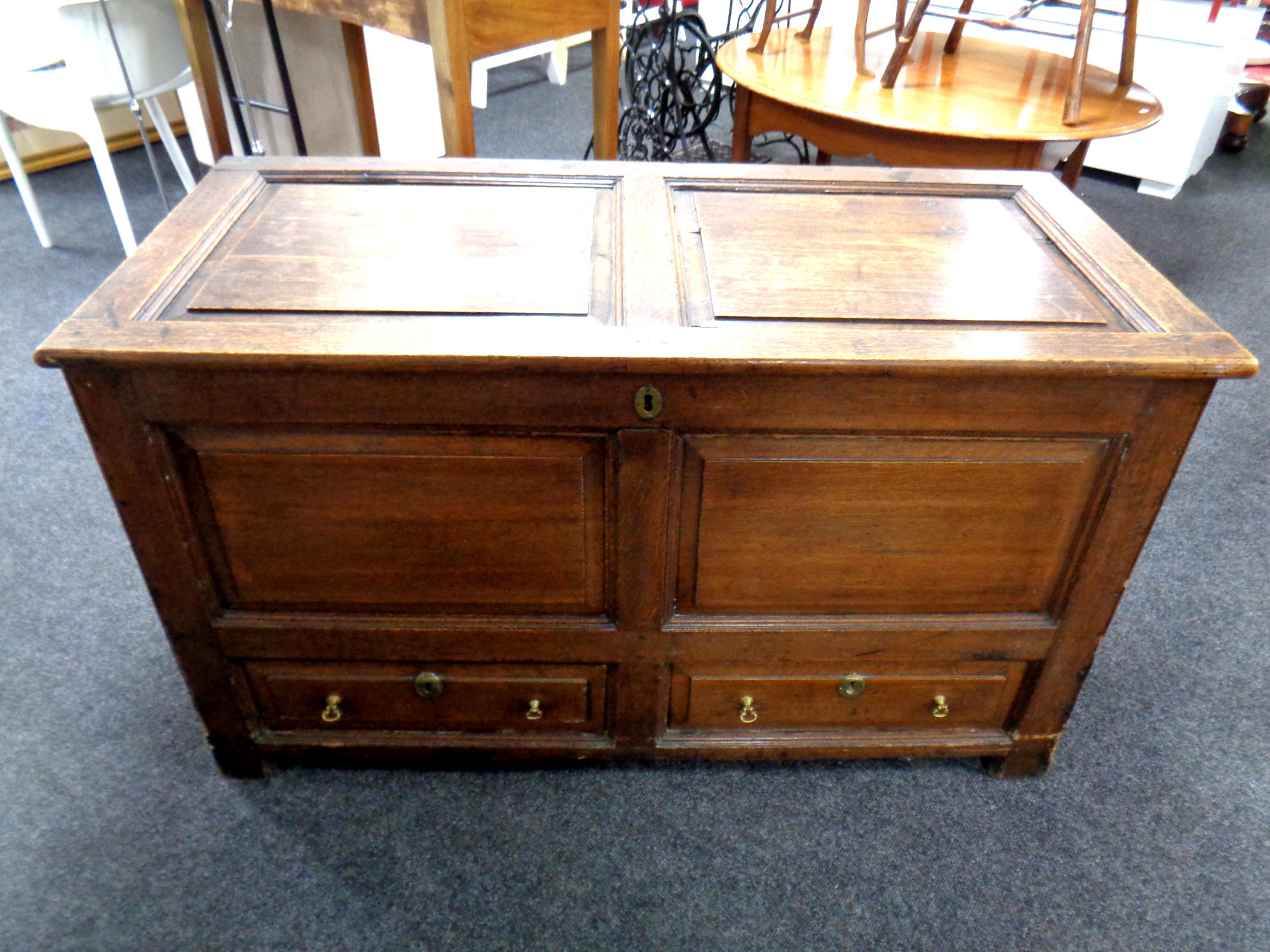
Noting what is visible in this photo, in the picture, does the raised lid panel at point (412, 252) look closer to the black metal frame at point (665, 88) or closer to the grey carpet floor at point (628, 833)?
the grey carpet floor at point (628, 833)

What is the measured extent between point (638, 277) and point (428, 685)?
62 centimetres

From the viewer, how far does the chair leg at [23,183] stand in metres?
2.49

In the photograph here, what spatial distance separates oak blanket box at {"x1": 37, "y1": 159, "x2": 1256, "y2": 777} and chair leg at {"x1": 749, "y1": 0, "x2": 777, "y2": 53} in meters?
1.12

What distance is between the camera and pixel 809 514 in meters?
1.06

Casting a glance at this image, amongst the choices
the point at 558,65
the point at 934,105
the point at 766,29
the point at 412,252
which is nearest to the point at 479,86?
the point at 558,65

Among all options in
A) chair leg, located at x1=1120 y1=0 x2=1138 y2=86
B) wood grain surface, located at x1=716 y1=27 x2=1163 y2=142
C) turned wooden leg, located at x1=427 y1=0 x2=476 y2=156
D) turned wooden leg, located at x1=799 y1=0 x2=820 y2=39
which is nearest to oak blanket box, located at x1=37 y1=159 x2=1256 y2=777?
turned wooden leg, located at x1=427 y1=0 x2=476 y2=156

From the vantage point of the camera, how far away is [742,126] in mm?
2258

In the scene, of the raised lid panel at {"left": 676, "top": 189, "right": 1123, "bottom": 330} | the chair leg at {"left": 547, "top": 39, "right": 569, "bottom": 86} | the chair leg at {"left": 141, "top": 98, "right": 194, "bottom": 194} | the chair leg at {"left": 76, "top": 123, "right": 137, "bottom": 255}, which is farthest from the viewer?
the chair leg at {"left": 547, "top": 39, "right": 569, "bottom": 86}

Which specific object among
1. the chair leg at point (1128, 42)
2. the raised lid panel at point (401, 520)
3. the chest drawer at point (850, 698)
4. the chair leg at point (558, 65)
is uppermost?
the chair leg at point (1128, 42)

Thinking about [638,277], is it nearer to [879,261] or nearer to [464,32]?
[879,261]

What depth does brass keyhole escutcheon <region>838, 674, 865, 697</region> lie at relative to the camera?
1.22 meters

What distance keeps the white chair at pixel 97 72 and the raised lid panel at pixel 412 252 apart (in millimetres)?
1250

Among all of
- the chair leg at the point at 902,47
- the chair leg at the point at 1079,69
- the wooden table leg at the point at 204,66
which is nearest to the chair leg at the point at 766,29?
the chair leg at the point at 902,47

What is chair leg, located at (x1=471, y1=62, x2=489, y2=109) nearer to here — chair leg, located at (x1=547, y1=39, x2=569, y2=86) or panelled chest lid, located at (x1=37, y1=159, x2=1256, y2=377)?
chair leg, located at (x1=547, y1=39, x2=569, y2=86)
